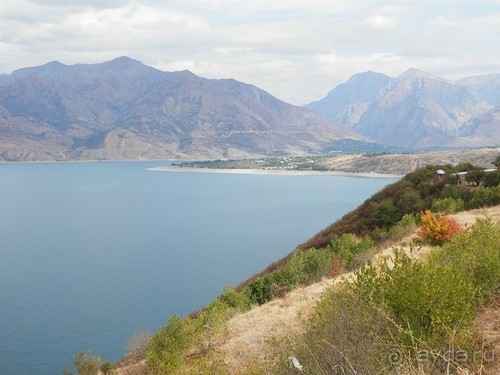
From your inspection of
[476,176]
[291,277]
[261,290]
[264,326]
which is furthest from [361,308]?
[476,176]

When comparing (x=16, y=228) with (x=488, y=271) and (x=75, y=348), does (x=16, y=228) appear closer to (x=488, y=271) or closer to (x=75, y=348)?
(x=75, y=348)

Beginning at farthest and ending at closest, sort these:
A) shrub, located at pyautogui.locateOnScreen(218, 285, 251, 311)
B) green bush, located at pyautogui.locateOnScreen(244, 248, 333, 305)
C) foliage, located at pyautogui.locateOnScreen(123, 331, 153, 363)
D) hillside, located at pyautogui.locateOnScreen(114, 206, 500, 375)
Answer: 1. green bush, located at pyautogui.locateOnScreen(244, 248, 333, 305)
2. foliage, located at pyautogui.locateOnScreen(123, 331, 153, 363)
3. shrub, located at pyautogui.locateOnScreen(218, 285, 251, 311)
4. hillside, located at pyautogui.locateOnScreen(114, 206, 500, 375)

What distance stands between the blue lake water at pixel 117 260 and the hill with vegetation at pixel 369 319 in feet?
50.9

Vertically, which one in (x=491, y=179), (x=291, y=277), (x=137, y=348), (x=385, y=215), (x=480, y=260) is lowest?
(x=137, y=348)

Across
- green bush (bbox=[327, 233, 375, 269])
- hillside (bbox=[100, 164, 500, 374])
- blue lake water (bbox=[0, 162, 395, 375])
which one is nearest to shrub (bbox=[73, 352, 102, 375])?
blue lake water (bbox=[0, 162, 395, 375])

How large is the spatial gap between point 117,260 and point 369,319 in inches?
3493

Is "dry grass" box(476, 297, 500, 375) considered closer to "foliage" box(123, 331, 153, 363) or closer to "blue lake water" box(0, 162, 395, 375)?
"foliage" box(123, 331, 153, 363)

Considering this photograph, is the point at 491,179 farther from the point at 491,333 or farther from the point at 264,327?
the point at 491,333

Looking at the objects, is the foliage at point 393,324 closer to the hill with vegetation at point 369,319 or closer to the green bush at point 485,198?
the hill with vegetation at point 369,319

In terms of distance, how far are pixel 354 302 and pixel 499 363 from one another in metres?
4.20

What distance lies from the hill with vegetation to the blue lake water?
15.5 metres

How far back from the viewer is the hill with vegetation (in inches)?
473

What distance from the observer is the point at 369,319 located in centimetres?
1305

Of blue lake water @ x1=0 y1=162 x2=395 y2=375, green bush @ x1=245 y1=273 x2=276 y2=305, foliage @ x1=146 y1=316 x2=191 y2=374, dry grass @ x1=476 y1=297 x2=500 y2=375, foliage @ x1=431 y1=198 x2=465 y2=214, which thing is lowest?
blue lake water @ x1=0 y1=162 x2=395 y2=375
